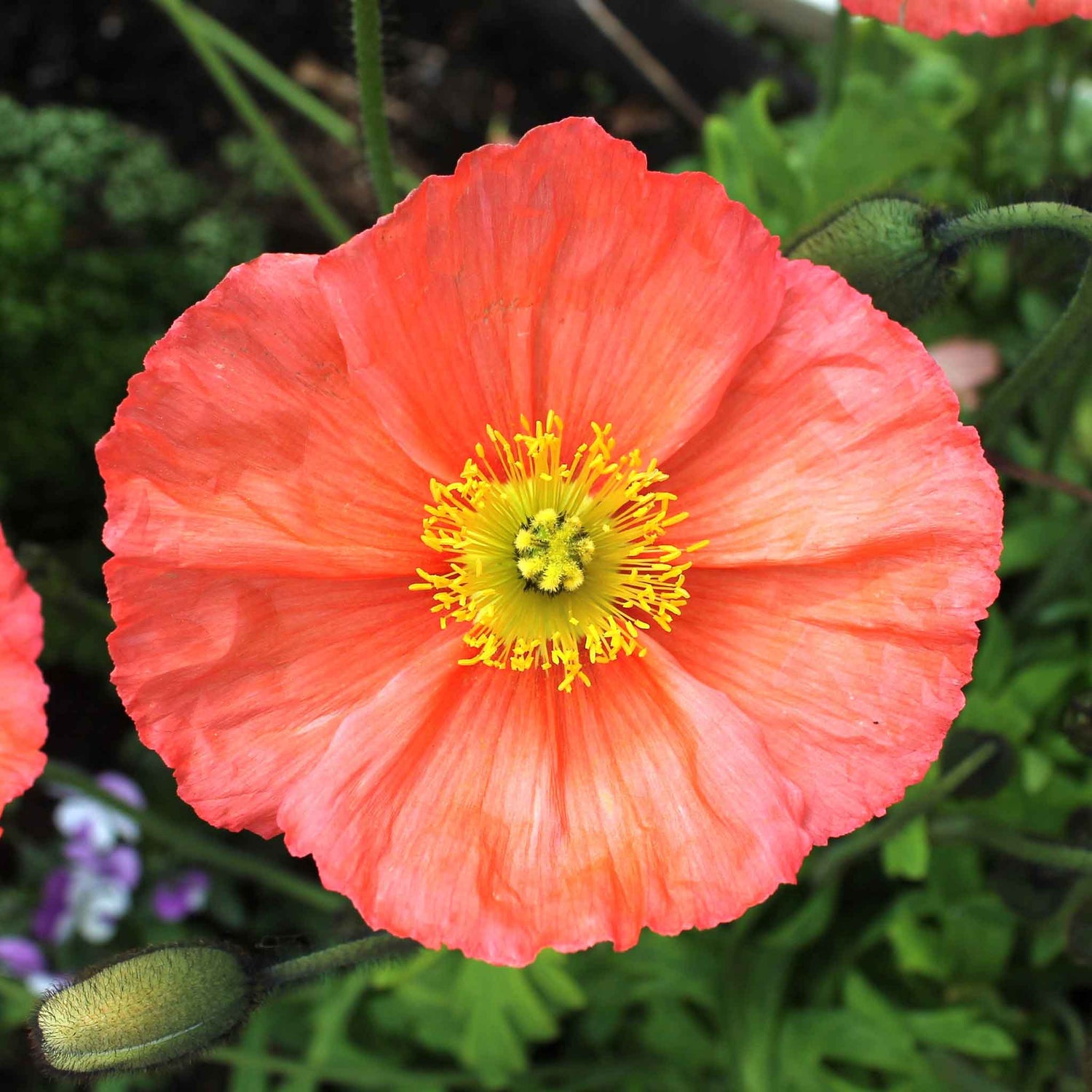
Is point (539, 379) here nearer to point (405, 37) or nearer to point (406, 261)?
point (406, 261)

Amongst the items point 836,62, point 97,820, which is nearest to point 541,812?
point 97,820

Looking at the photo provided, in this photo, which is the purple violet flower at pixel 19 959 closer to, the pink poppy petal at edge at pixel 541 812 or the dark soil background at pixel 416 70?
the pink poppy petal at edge at pixel 541 812

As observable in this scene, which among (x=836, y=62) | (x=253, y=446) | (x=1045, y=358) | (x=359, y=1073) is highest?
(x=836, y=62)

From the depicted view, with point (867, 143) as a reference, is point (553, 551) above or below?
below

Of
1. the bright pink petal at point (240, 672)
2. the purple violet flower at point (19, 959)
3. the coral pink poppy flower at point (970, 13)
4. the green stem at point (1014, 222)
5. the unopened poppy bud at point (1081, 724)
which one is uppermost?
the coral pink poppy flower at point (970, 13)

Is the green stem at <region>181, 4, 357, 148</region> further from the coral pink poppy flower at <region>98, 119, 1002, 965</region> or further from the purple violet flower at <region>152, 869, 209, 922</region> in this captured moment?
the purple violet flower at <region>152, 869, 209, 922</region>

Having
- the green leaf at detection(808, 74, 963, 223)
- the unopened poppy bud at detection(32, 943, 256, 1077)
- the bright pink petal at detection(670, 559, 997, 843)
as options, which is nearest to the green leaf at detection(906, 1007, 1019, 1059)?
the bright pink petal at detection(670, 559, 997, 843)

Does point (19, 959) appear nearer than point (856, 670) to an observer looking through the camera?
No

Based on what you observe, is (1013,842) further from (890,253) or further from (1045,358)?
(890,253)

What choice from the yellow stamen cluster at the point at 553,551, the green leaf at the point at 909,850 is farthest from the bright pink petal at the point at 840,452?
the green leaf at the point at 909,850
